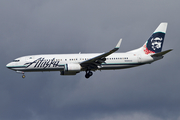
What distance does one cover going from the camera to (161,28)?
68.0 m

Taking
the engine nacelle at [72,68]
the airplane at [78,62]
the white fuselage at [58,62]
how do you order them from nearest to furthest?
the engine nacelle at [72,68] → the airplane at [78,62] → the white fuselage at [58,62]

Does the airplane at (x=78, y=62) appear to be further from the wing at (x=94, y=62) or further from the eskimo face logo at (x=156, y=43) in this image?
the eskimo face logo at (x=156, y=43)

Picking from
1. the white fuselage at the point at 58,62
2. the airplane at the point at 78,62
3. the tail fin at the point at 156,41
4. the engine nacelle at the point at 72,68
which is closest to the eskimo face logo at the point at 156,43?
the tail fin at the point at 156,41

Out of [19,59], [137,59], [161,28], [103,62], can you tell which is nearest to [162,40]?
[161,28]

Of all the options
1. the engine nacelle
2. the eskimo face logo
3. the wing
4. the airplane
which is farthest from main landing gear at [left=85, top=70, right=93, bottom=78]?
the eskimo face logo

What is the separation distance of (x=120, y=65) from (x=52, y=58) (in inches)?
466

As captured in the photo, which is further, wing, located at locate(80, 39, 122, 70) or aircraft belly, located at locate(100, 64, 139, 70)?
aircraft belly, located at locate(100, 64, 139, 70)

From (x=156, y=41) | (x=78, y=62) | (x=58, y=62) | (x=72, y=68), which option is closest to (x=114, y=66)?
(x=78, y=62)

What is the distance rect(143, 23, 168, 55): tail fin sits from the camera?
6588cm

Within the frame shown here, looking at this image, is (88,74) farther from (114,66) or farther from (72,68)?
(114,66)

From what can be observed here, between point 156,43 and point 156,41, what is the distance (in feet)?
1.52

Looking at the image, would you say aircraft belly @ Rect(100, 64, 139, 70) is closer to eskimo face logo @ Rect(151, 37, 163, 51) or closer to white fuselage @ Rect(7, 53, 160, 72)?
white fuselage @ Rect(7, 53, 160, 72)

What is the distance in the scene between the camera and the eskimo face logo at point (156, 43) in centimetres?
6625

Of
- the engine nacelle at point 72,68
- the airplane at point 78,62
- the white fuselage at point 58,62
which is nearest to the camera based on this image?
the engine nacelle at point 72,68
